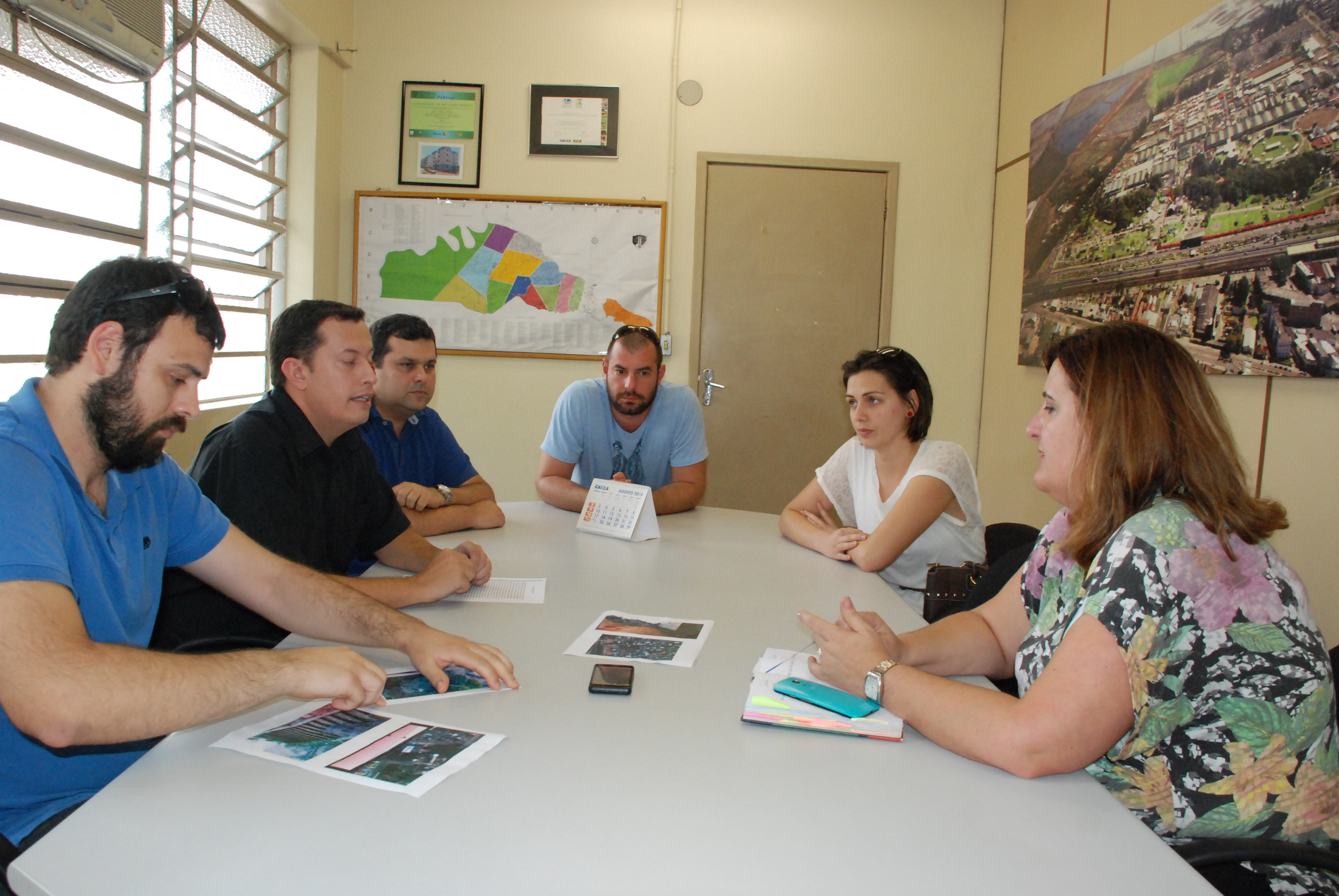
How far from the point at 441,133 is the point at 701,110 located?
1289 mm

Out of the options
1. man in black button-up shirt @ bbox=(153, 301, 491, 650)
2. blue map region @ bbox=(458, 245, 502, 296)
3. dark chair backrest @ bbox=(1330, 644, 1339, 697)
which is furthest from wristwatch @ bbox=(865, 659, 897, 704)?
blue map region @ bbox=(458, 245, 502, 296)

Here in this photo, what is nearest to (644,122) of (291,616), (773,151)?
(773,151)

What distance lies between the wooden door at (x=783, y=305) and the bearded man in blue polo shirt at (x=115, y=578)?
2981mm

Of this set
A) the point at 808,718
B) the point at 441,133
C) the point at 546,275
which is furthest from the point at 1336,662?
→ the point at 441,133

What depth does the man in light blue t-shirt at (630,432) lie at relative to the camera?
291cm

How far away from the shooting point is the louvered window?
7.51 feet

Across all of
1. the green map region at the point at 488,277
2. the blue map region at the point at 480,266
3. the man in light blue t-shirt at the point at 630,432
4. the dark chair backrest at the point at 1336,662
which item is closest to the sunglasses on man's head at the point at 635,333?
the man in light blue t-shirt at the point at 630,432

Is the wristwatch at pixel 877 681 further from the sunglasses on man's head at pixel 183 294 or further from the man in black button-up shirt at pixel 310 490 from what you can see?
the sunglasses on man's head at pixel 183 294

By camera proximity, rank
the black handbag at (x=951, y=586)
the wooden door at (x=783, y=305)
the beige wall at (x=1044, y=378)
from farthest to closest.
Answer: the wooden door at (x=783, y=305) → the beige wall at (x=1044, y=378) → the black handbag at (x=951, y=586)

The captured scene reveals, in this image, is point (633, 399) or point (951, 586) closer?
point (951, 586)

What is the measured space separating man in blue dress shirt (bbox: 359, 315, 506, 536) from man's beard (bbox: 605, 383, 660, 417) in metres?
0.54

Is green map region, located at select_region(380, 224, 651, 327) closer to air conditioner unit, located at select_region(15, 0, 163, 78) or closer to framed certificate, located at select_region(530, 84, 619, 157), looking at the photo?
framed certificate, located at select_region(530, 84, 619, 157)

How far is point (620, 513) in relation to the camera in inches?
96.9

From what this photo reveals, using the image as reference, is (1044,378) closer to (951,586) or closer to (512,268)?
(951,586)
